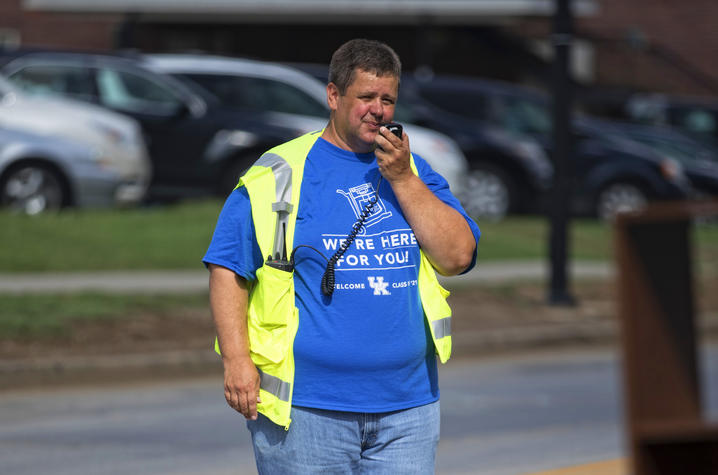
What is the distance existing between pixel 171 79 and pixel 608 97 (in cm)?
1095

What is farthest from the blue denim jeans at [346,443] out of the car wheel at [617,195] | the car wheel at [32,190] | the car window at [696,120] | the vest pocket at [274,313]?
the car window at [696,120]

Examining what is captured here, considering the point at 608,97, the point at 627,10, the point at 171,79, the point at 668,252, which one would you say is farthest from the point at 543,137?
the point at 668,252

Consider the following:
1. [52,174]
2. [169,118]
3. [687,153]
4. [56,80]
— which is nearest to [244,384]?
[52,174]

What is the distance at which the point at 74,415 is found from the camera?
737cm

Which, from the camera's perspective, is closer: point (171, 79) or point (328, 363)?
point (328, 363)

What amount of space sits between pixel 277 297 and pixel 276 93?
1234 centimetres

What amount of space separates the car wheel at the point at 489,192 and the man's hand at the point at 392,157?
1298 cm

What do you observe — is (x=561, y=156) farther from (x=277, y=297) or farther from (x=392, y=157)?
(x=277, y=297)

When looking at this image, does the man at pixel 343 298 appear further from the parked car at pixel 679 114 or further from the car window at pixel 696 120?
the car window at pixel 696 120

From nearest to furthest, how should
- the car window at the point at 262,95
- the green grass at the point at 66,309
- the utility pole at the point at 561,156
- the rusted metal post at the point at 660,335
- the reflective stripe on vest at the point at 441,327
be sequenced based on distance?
the rusted metal post at the point at 660,335, the reflective stripe on vest at the point at 441,327, the green grass at the point at 66,309, the utility pole at the point at 561,156, the car window at the point at 262,95

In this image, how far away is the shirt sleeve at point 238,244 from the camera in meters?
3.14

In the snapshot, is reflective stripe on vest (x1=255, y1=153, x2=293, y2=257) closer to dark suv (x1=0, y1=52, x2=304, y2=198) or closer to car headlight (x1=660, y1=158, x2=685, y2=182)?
dark suv (x1=0, y1=52, x2=304, y2=198)

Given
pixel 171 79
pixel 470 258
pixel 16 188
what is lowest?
pixel 470 258

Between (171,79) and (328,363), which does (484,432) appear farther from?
(171,79)
